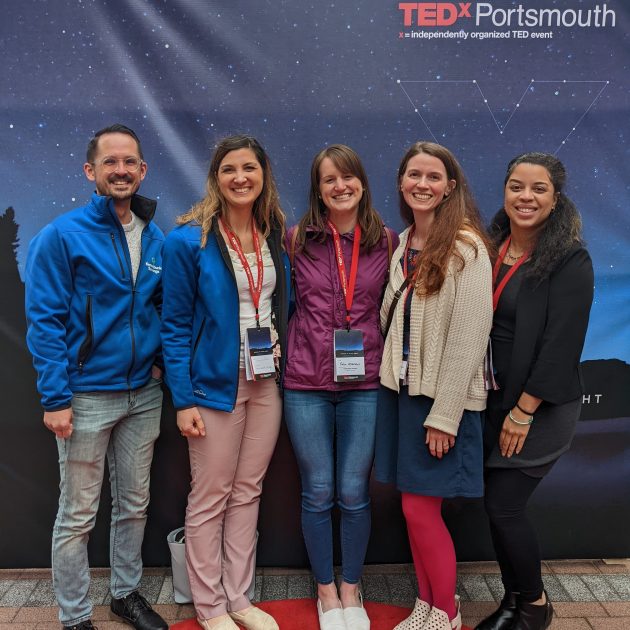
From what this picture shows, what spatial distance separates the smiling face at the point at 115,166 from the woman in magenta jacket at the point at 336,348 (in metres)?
0.61

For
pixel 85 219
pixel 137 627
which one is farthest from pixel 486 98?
pixel 137 627

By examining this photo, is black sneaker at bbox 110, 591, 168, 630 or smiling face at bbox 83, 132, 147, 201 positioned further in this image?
black sneaker at bbox 110, 591, 168, 630

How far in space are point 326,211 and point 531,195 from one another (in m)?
0.72

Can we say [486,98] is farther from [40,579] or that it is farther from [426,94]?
[40,579]

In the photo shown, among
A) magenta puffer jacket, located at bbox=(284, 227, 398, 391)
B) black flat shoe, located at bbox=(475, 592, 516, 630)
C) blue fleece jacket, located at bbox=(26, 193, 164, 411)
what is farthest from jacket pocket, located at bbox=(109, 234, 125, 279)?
black flat shoe, located at bbox=(475, 592, 516, 630)

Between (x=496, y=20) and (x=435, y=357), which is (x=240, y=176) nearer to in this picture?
(x=435, y=357)

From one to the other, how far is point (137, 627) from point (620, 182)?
2.67 meters

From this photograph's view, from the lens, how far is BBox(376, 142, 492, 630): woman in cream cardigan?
1980 mm

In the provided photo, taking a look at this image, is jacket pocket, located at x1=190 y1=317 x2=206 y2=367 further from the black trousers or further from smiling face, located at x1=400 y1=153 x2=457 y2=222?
the black trousers

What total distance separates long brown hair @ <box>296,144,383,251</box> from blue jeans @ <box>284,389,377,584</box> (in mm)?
553

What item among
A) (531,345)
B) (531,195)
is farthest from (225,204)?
(531,345)

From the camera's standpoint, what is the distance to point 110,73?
251 cm

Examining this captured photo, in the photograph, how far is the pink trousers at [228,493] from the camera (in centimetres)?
221

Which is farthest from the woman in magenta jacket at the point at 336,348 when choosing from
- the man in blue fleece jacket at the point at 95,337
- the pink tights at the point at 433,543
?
the man in blue fleece jacket at the point at 95,337
